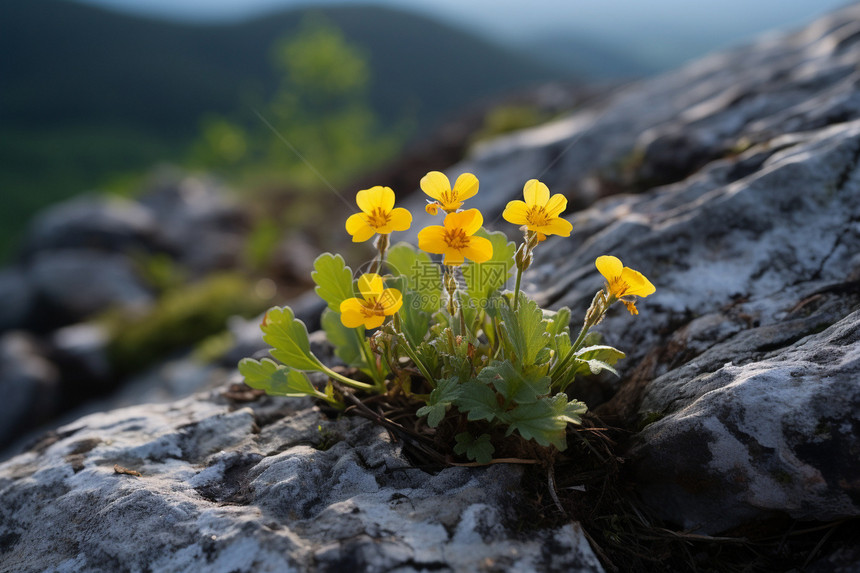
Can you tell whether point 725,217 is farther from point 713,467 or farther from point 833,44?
point 833,44

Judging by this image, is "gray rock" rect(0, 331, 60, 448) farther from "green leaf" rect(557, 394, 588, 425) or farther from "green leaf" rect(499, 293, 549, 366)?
"green leaf" rect(557, 394, 588, 425)

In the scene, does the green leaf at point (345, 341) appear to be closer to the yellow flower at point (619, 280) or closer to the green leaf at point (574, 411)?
the green leaf at point (574, 411)

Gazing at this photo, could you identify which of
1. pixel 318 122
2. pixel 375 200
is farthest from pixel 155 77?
pixel 375 200

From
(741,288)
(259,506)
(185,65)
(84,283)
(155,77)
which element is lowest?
(84,283)

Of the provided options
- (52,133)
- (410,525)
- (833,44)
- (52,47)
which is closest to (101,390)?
(410,525)

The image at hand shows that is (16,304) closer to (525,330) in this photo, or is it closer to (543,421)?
(525,330)

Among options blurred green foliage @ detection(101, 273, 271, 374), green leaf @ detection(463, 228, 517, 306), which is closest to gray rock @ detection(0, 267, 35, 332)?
blurred green foliage @ detection(101, 273, 271, 374)
